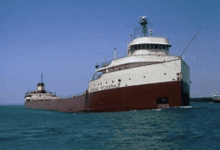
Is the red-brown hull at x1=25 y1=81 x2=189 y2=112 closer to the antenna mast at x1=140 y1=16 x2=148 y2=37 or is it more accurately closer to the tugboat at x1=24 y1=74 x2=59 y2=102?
the antenna mast at x1=140 y1=16 x2=148 y2=37

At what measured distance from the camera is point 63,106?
48.6 metres

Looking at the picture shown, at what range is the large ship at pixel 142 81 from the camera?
26.4m

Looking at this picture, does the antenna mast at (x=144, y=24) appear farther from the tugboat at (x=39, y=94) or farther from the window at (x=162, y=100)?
the tugboat at (x=39, y=94)

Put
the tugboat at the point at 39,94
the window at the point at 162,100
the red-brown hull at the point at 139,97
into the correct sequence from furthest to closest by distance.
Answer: the tugboat at the point at 39,94
the window at the point at 162,100
the red-brown hull at the point at 139,97

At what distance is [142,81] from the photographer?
90.8ft

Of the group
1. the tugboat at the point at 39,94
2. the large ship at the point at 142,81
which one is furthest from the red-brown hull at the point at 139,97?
the tugboat at the point at 39,94

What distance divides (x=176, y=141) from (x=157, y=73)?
14429 mm

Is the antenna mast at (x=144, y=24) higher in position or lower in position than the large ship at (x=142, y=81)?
higher

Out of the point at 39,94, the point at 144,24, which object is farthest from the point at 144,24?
the point at 39,94

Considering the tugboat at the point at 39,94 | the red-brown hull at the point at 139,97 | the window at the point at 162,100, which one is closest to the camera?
the red-brown hull at the point at 139,97

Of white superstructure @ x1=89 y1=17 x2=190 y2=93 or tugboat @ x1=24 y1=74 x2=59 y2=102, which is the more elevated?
→ white superstructure @ x1=89 y1=17 x2=190 y2=93

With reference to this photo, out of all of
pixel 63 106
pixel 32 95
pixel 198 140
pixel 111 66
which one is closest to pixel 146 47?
pixel 111 66

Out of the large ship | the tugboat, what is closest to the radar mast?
the large ship

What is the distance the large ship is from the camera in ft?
86.7
